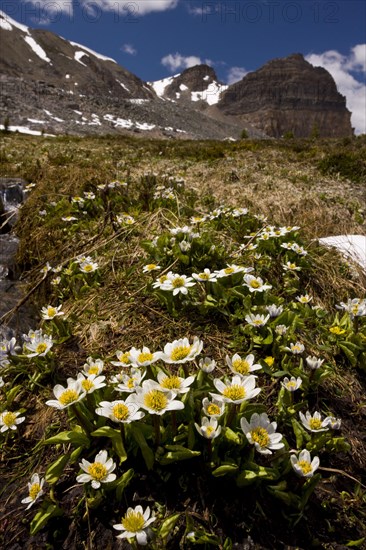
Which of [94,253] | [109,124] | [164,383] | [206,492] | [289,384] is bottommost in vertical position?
[206,492]

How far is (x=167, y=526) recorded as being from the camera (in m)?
1.37

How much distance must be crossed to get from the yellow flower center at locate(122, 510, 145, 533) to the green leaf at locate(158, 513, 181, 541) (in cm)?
10

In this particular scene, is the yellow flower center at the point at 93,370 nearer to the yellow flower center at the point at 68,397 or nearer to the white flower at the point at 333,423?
the yellow flower center at the point at 68,397

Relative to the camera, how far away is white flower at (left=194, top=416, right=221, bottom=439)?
1.48m

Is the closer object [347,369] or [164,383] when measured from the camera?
[164,383]

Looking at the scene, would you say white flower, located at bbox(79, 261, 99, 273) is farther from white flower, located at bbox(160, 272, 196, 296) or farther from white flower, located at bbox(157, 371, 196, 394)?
white flower, located at bbox(157, 371, 196, 394)

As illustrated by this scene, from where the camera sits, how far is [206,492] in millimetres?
1520

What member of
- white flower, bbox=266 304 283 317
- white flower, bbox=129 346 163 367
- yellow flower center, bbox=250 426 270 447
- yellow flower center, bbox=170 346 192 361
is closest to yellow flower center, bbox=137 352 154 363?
white flower, bbox=129 346 163 367

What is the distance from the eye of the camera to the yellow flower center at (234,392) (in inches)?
62.0

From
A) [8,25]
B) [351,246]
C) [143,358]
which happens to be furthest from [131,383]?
[8,25]

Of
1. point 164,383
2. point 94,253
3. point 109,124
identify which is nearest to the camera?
point 164,383

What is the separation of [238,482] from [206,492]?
148mm

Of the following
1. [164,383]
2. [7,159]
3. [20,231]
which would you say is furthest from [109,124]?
[164,383]

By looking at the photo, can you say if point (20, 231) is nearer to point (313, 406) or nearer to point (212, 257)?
point (212, 257)
